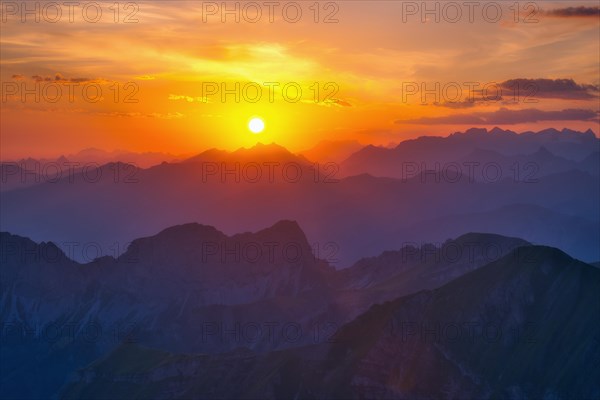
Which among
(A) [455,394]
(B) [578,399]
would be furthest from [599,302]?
(A) [455,394]

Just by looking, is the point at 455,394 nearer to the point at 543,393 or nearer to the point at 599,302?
the point at 543,393

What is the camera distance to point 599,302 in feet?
651

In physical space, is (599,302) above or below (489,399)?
above

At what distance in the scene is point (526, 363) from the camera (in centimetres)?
19588

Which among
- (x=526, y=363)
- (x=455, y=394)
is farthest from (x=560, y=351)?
(x=455, y=394)

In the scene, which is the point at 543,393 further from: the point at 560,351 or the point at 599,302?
the point at 599,302

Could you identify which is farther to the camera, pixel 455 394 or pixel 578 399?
pixel 455 394

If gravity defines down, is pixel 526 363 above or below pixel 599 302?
below

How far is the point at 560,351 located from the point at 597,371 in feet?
30.5

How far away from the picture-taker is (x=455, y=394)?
198375 millimetres

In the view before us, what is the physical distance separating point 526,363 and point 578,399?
48.1 ft

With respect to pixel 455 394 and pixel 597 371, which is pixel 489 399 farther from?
pixel 597 371

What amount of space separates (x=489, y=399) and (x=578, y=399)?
18.3 metres

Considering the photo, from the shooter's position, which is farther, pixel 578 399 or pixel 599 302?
pixel 599 302
